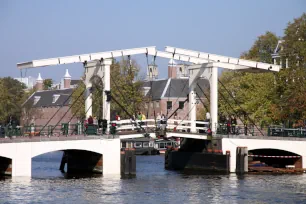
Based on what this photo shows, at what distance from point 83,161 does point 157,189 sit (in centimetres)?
958

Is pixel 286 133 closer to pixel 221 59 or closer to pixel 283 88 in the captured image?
pixel 221 59

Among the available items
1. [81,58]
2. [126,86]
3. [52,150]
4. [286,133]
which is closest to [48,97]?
Answer: [126,86]

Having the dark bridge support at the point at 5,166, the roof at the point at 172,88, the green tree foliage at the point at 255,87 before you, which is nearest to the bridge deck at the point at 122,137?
the dark bridge support at the point at 5,166

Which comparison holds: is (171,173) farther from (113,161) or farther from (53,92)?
(53,92)

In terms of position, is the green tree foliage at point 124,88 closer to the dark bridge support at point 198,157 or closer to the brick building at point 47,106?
the dark bridge support at point 198,157

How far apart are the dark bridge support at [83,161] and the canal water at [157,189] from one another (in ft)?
5.11

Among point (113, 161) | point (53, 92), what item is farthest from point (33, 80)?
point (113, 161)

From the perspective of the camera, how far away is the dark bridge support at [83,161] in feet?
135

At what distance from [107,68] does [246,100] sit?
2679 cm

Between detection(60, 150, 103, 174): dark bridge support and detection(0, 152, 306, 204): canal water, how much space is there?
1559mm

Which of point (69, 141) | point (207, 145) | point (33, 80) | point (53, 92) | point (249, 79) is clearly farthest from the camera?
point (33, 80)

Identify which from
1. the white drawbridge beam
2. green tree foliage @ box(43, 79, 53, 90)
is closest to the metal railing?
the white drawbridge beam

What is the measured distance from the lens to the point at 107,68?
136 ft

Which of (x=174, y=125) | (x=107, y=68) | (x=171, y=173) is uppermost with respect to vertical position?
(x=107, y=68)
